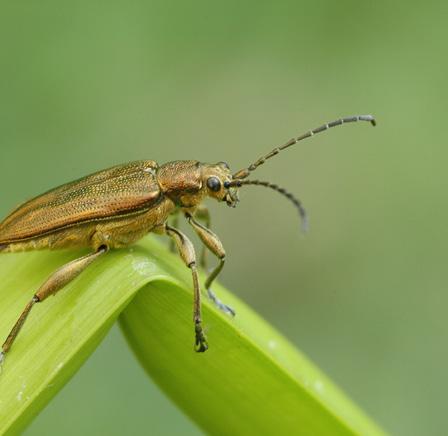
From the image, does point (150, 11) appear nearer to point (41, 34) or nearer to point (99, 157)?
point (41, 34)

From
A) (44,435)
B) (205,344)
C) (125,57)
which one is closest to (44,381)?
(205,344)

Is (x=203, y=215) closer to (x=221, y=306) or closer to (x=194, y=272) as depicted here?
(x=194, y=272)

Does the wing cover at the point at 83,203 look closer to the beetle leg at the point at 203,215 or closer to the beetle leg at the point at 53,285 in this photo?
the beetle leg at the point at 53,285

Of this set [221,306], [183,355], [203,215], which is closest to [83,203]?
[203,215]

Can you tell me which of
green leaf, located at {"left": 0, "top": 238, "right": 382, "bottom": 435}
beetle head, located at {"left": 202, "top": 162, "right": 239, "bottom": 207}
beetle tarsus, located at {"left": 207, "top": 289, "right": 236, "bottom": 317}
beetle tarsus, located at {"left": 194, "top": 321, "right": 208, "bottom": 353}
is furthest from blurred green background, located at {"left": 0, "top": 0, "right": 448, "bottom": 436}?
beetle tarsus, located at {"left": 194, "top": 321, "right": 208, "bottom": 353}

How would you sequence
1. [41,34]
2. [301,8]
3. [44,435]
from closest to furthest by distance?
[44,435], [41,34], [301,8]
